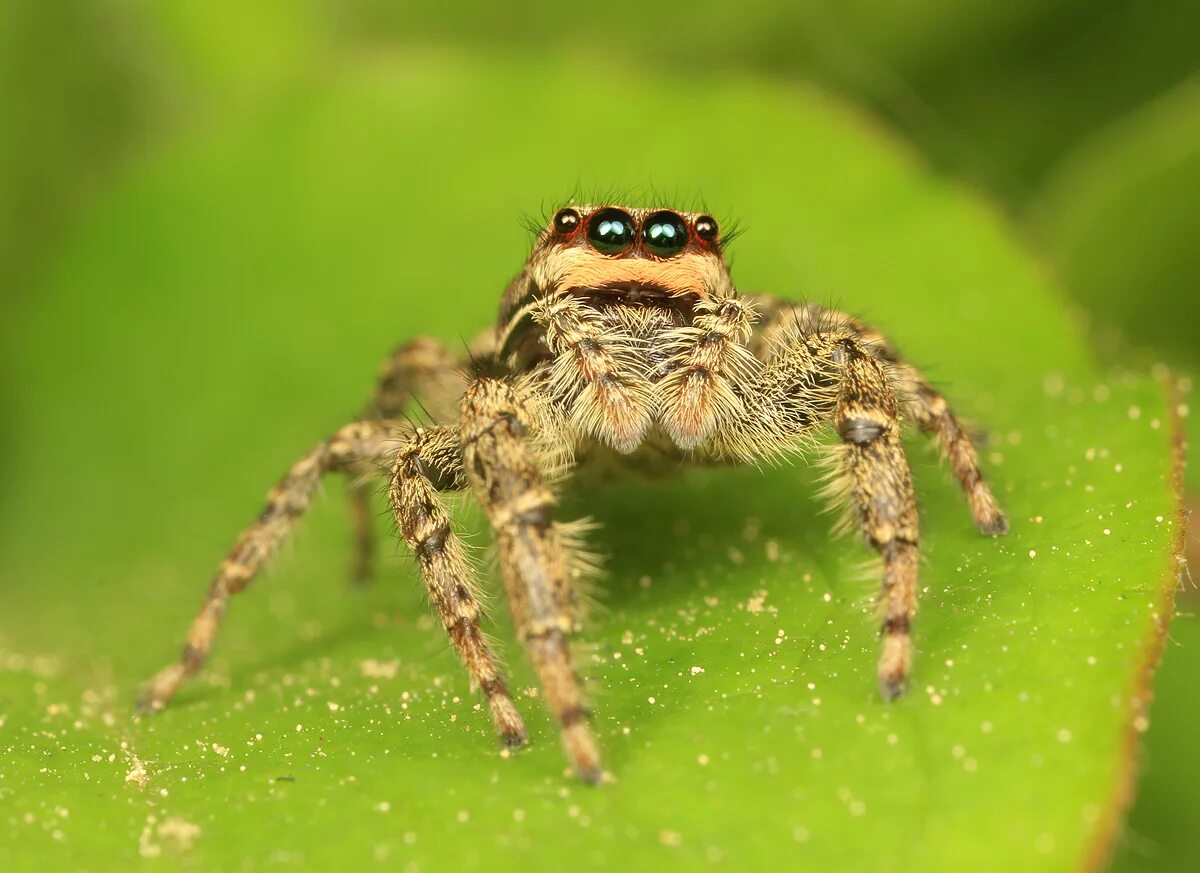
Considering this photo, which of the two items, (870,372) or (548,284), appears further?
(548,284)

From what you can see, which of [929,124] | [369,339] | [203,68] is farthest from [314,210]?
[929,124]

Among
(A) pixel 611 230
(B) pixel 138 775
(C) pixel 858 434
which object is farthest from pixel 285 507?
(C) pixel 858 434

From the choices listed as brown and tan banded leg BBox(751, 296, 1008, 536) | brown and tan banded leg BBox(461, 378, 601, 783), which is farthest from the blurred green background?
brown and tan banded leg BBox(461, 378, 601, 783)

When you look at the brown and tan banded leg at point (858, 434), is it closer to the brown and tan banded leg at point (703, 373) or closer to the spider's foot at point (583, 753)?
the brown and tan banded leg at point (703, 373)

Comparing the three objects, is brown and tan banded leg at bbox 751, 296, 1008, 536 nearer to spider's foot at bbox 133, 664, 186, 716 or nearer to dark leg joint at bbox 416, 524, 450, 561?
dark leg joint at bbox 416, 524, 450, 561

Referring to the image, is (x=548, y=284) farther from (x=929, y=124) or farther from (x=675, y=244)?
(x=929, y=124)

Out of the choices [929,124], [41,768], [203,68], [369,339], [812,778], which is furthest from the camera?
[203,68]

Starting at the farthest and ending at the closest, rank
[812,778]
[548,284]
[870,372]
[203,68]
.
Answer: [203,68] < [548,284] < [870,372] < [812,778]
